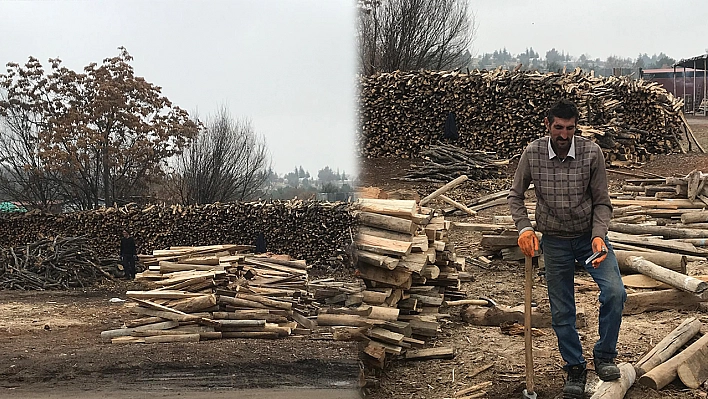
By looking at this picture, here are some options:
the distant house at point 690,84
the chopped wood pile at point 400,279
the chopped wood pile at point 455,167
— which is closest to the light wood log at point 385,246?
the chopped wood pile at point 400,279

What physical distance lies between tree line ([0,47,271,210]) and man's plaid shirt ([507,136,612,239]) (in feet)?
3.43

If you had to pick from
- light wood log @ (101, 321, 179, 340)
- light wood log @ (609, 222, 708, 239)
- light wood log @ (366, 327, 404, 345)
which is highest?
light wood log @ (101, 321, 179, 340)

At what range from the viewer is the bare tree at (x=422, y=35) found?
423 inches

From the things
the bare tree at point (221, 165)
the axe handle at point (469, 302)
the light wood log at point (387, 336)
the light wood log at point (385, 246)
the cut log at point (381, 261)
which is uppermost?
the bare tree at point (221, 165)

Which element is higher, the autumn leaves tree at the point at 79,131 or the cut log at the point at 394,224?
the autumn leaves tree at the point at 79,131

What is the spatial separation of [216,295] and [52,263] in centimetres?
43

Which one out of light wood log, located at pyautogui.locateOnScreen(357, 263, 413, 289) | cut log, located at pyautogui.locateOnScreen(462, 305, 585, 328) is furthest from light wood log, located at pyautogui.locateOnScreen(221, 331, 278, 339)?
cut log, located at pyautogui.locateOnScreen(462, 305, 585, 328)

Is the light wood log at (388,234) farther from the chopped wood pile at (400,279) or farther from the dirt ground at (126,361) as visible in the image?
the dirt ground at (126,361)

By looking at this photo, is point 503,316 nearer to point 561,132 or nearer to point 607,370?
point 607,370

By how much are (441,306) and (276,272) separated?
1796 millimetres

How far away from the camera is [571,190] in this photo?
2.27 metres

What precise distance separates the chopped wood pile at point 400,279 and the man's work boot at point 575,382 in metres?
0.64

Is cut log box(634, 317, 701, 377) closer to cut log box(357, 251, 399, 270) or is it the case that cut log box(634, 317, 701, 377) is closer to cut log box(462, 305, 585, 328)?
cut log box(462, 305, 585, 328)

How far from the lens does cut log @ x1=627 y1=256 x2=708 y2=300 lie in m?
3.35
